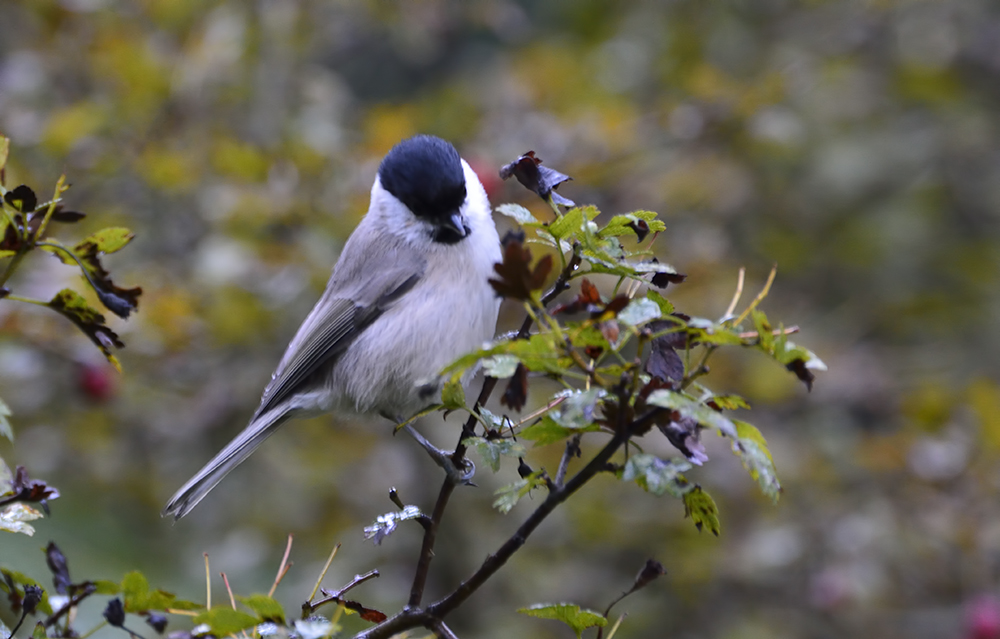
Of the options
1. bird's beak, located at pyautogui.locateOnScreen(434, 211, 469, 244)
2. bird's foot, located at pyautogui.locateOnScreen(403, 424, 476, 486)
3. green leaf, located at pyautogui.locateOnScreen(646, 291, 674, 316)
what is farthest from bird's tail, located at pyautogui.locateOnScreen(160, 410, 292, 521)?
green leaf, located at pyautogui.locateOnScreen(646, 291, 674, 316)

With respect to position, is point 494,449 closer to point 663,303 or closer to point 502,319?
point 663,303

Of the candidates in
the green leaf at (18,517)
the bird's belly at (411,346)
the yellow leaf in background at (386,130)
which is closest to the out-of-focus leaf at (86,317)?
the green leaf at (18,517)

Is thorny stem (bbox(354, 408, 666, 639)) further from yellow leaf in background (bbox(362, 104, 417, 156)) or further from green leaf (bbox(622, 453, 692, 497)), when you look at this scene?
yellow leaf in background (bbox(362, 104, 417, 156))

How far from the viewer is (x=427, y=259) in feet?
8.08

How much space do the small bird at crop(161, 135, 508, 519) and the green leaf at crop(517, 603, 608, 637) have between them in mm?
1002

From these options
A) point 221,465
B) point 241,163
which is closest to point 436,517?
point 221,465

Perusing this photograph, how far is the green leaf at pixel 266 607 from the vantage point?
107cm

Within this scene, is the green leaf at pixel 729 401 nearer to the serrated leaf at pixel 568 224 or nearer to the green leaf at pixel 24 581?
the serrated leaf at pixel 568 224

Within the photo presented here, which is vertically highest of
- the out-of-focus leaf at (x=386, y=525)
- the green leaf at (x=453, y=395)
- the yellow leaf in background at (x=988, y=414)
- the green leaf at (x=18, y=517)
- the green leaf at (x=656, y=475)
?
the green leaf at (x=453, y=395)

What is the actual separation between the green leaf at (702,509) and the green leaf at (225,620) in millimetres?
561

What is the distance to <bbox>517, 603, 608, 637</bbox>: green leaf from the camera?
1.23m

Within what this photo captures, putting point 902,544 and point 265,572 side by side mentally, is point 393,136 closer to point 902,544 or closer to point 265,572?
point 265,572

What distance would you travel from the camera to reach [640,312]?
3.56ft

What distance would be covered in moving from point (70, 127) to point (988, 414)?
2971mm
